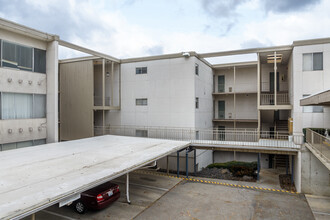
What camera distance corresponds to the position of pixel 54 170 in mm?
7602

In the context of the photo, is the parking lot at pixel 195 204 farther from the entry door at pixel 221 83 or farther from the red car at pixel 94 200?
the entry door at pixel 221 83

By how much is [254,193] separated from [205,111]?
9.29 metres

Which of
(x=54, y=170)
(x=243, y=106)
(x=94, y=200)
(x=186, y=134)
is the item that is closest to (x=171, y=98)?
(x=186, y=134)

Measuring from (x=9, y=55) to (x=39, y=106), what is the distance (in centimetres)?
324

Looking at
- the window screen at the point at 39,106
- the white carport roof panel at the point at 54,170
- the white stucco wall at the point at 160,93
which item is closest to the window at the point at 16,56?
the window screen at the point at 39,106

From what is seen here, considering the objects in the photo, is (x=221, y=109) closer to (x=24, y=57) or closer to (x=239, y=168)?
(x=239, y=168)

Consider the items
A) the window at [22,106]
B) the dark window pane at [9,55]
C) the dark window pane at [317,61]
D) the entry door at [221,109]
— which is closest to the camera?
the dark window pane at [9,55]

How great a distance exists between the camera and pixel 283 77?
65.6 ft

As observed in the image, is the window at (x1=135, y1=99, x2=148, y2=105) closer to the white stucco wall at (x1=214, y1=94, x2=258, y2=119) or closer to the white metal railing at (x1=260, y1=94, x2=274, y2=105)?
the white stucco wall at (x1=214, y1=94, x2=258, y2=119)

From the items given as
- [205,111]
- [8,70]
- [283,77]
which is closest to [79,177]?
[8,70]

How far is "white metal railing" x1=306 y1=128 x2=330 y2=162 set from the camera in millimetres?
9251

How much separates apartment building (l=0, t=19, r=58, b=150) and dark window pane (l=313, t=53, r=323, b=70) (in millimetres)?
16068

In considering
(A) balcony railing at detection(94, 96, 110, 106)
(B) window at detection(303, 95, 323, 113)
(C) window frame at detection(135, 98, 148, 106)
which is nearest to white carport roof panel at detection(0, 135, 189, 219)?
(C) window frame at detection(135, 98, 148, 106)

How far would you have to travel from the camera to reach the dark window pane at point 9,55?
11.5 meters
